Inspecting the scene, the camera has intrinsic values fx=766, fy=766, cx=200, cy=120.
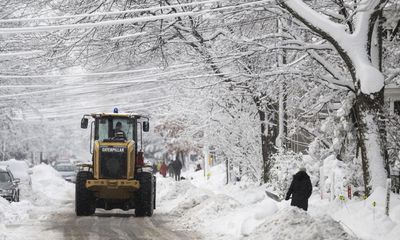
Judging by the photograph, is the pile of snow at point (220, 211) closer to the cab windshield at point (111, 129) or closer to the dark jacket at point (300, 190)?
the dark jacket at point (300, 190)

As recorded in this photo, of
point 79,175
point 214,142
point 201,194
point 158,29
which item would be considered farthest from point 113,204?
point 214,142

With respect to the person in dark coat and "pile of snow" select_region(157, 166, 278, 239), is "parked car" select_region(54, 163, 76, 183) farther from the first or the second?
the person in dark coat

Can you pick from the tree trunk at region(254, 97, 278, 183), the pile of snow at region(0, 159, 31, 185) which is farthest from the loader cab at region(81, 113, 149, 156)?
the pile of snow at region(0, 159, 31, 185)

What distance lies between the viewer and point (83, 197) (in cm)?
2142

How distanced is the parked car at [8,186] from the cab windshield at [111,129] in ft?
18.0

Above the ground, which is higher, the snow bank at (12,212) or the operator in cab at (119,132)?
the operator in cab at (119,132)

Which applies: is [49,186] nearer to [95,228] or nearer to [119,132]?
[119,132]

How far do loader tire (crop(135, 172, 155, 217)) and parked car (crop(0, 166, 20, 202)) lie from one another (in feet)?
21.4

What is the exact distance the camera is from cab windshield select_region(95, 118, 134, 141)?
2259cm

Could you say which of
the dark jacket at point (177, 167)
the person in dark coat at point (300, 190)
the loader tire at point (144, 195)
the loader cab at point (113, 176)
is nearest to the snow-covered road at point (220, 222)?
the loader tire at point (144, 195)

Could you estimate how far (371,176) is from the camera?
18.1m

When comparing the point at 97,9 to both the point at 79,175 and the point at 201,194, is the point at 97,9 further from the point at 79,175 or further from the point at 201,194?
the point at 201,194

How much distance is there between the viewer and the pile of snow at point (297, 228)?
45.0 feet

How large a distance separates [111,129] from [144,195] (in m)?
2.53
